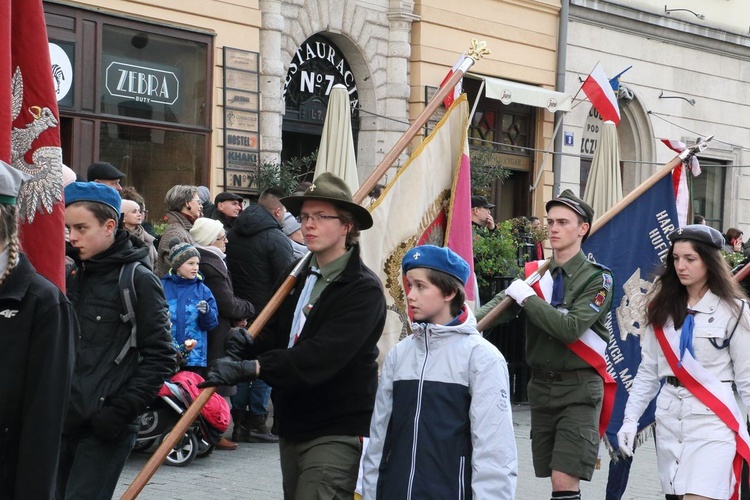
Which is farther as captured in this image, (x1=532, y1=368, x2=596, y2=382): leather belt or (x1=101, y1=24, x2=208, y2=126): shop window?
(x1=101, y1=24, x2=208, y2=126): shop window

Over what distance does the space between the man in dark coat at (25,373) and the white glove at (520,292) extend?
3.68 m

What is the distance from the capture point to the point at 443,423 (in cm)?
467

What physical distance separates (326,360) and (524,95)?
16.5m

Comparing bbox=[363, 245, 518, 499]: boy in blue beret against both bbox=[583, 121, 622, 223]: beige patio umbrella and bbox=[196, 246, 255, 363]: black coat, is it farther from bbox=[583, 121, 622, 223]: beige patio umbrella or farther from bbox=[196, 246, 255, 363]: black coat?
bbox=[583, 121, 622, 223]: beige patio umbrella

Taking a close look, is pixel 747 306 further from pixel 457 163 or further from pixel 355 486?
pixel 355 486

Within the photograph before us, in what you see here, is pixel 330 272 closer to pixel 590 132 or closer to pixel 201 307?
pixel 201 307

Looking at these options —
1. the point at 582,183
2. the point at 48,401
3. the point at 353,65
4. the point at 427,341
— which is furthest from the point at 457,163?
the point at 582,183

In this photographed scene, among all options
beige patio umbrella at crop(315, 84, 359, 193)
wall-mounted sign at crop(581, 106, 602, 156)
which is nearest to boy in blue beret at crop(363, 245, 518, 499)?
beige patio umbrella at crop(315, 84, 359, 193)

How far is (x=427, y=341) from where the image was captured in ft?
15.8

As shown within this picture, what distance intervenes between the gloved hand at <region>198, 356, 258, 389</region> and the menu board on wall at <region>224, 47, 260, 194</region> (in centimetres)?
1169

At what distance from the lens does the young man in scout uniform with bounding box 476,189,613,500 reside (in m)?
6.76

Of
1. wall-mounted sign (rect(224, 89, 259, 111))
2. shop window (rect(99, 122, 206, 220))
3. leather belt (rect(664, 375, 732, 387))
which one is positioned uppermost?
wall-mounted sign (rect(224, 89, 259, 111))

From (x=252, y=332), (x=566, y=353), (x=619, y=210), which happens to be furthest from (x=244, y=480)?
(x=252, y=332)

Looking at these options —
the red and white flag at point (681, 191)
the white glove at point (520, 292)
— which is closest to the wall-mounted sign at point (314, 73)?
the red and white flag at point (681, 191)
